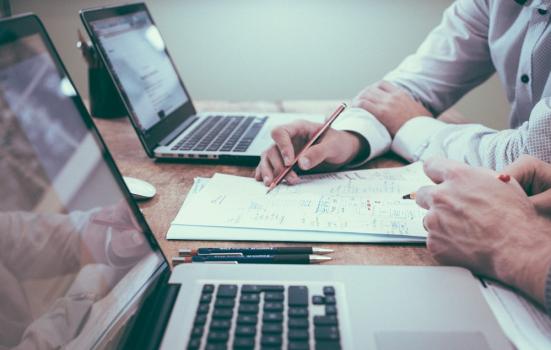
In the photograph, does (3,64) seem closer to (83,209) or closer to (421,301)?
(83,209)

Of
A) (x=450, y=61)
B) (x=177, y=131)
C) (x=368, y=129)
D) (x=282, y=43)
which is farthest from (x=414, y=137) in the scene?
(x=282, y=43)

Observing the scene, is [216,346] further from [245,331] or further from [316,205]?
[316,205]

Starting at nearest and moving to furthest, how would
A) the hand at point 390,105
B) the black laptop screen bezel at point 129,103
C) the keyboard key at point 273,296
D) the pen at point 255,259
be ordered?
the keyboard key at point 273,296 < the pen at point 255,259 < the black laptop screen bezel at point 129,103 < the hand at point 390,105

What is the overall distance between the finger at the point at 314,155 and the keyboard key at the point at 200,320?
0.40 meters

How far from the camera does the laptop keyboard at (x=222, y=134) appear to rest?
949 mm

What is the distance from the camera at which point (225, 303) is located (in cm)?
Result: 45

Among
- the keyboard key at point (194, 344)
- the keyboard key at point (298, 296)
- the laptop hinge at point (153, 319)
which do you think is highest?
the laptop hinge at point (153, 319)

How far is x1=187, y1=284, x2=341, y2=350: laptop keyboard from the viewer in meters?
0.41

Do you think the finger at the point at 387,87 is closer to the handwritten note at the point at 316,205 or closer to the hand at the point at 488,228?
the handwritten note at the point at 316,205

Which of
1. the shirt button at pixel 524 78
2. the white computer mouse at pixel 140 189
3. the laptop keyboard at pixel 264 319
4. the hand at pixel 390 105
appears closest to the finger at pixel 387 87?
the hand at pixel 390 105

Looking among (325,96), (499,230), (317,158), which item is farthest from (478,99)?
(499,230)

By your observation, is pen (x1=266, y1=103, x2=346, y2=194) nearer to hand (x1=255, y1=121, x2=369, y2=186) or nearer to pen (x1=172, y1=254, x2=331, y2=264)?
hand (x1=255, y1=121, x2=369, y2=186)

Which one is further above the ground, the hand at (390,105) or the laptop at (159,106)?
the laptop at (159,106)

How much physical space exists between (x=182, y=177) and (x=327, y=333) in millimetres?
498
